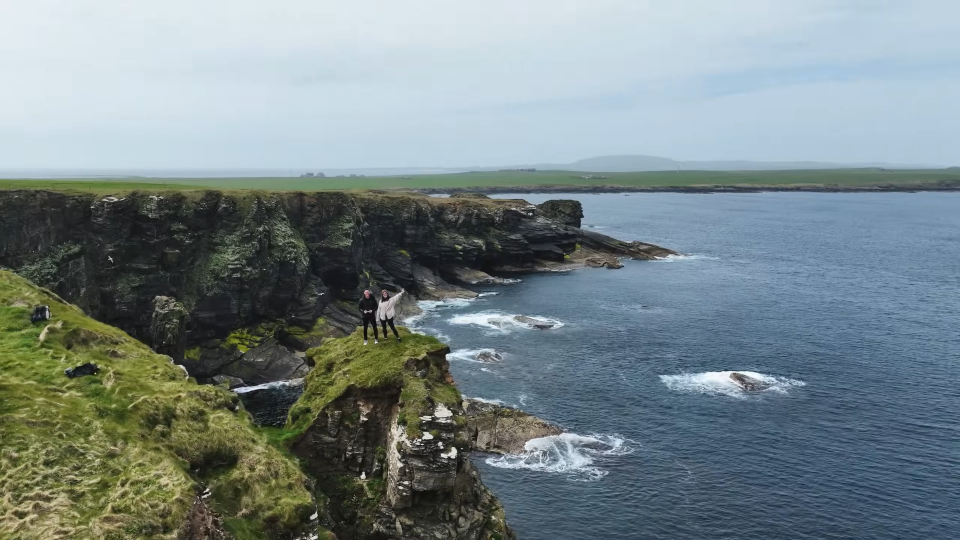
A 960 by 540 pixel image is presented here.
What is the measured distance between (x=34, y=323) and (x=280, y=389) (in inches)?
1396

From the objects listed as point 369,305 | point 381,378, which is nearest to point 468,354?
point 369,305

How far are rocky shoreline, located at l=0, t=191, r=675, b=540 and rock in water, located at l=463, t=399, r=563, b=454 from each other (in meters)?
0.15

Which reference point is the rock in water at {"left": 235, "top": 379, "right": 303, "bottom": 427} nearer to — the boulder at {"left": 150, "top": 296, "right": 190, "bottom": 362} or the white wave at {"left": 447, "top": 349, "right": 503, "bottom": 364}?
the boulder at {"left": 150, "top": 296, "right": 190, "bottom": 362}

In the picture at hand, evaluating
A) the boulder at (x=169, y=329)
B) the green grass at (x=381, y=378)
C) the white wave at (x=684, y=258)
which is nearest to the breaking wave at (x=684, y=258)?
the white wave at (x=684, y=258)

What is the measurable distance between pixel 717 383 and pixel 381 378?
43371 mm

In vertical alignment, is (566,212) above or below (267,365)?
above

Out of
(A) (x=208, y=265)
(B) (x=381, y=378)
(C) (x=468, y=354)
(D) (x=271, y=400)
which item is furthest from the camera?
(C) (x=468, y=354)

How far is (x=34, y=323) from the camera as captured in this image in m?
28.4

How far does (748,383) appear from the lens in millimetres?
60500

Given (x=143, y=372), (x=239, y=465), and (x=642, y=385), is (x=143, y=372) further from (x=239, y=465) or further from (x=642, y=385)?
(x=642, y=385)

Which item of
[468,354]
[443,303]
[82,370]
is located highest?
[82,370]

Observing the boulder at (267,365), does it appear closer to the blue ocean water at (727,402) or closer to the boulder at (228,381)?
the boulder at (228,381)

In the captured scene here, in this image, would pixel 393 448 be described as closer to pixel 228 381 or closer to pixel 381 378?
pixel 381 378

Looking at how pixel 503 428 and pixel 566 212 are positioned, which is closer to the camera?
pixel 503 428
